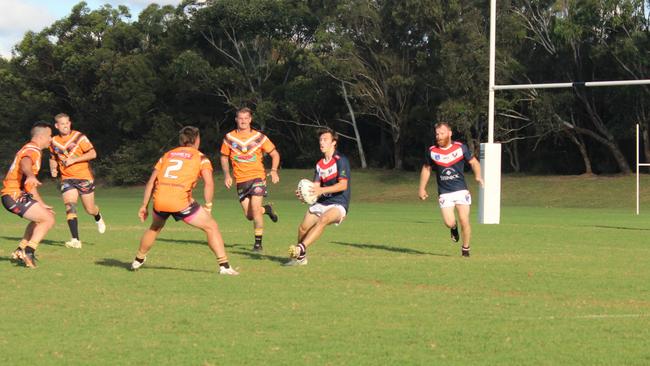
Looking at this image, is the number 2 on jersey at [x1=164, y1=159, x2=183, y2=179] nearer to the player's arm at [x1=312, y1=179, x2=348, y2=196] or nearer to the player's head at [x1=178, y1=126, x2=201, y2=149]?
the player's head at [x1=178, y1=126, x2=201, y2=149]

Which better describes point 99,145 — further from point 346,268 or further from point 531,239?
point 346,268

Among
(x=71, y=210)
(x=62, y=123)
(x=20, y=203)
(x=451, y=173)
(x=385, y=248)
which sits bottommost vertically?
(x=385, y=248)

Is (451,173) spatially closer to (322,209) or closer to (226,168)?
(322,209)

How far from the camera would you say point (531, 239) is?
2011cm

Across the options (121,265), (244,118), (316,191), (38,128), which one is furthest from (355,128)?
(38,128)

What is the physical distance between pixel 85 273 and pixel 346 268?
3.41 m

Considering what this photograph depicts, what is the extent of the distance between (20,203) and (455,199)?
628 centimetres

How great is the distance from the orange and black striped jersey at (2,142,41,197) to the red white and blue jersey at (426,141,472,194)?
19.1 ft

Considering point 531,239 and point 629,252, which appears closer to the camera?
point 629,252

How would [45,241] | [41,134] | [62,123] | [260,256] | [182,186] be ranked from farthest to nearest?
[45,241] < [62,123] < [260,256] < [41,134] < [182,186]

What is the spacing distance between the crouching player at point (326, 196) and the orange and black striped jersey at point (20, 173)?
3.52 metres

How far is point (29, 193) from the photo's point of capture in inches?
527

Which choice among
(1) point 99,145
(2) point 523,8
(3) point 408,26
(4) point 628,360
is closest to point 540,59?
(2) point 523,8

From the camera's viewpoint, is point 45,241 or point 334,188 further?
point 45,241
